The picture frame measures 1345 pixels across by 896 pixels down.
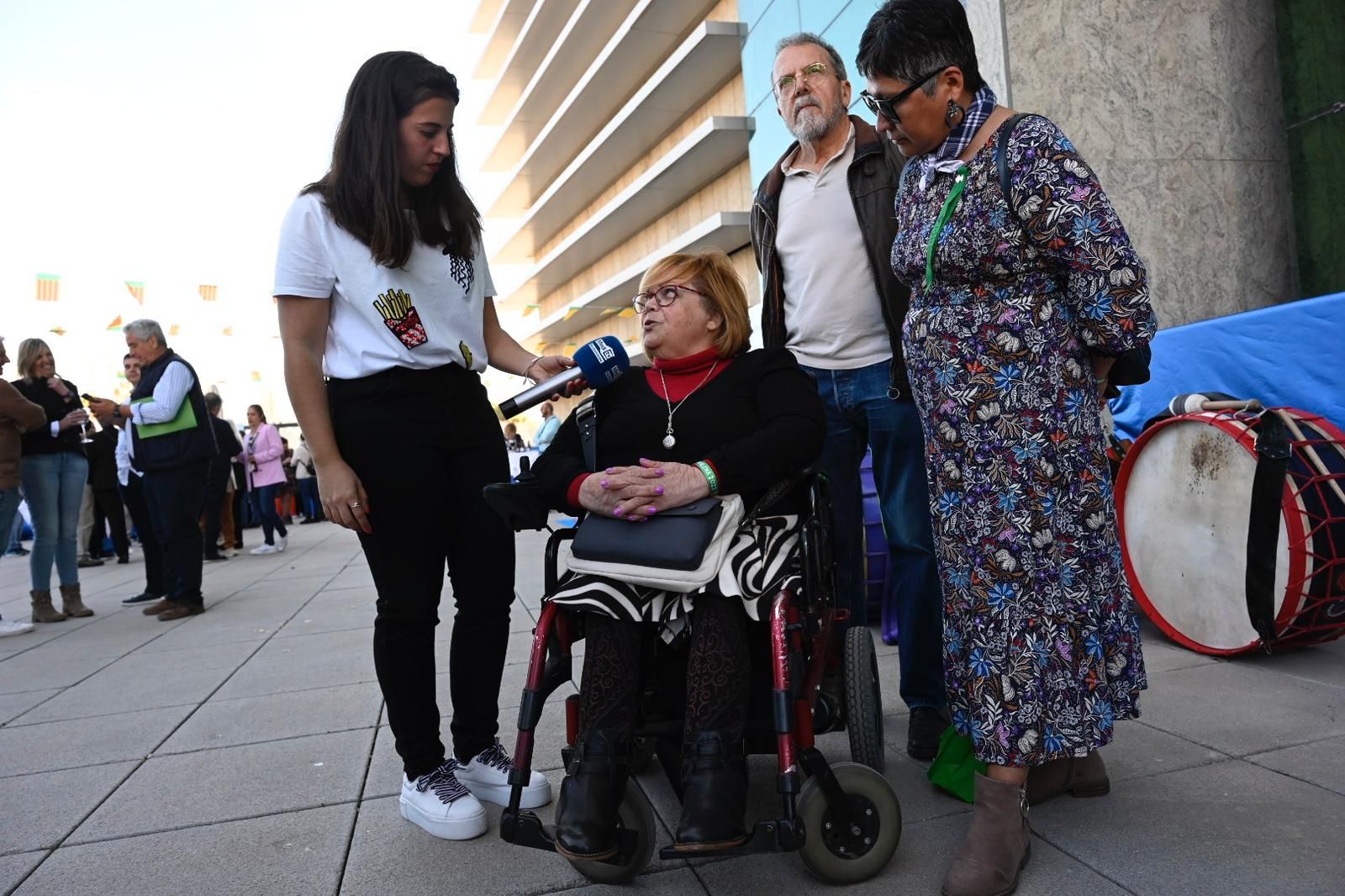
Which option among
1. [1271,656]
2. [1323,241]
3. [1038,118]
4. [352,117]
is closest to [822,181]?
[1038,118]

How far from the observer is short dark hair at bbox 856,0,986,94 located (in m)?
2.08

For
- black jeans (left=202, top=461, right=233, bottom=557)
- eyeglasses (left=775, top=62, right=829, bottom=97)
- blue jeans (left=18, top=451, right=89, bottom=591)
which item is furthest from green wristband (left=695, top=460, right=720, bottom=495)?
black jeans (left=202, top=461, right=233, bottom=557)

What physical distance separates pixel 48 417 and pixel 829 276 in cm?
612

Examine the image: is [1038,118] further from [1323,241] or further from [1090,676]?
[1323,241]

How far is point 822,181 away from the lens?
9.59 ft

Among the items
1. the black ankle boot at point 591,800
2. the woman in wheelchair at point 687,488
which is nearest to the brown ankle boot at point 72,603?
the woman in wheelchair at point 687,488

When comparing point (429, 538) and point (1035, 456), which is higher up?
point (1035, 456)

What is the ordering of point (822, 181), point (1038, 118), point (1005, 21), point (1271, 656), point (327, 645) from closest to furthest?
point (1038, 118)
point (822, 181)
point (1271, 656)
point (327, 645)
point (1005, 21)

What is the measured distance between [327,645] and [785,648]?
3.86 meters

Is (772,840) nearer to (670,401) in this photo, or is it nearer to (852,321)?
(670,401)

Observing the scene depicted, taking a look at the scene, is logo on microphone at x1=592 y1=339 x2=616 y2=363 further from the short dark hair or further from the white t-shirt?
the short dark hair

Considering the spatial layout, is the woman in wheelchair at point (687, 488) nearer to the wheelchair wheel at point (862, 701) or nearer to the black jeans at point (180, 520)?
the wheelchair wheel at point (862, 701)

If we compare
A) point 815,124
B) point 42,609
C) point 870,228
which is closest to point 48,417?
point 42,609

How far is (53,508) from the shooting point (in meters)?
6.50
